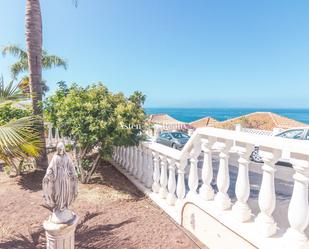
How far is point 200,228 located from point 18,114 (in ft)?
19.0

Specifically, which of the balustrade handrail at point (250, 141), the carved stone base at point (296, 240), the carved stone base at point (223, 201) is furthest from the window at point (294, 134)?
the carved stone base at point (296, 240)

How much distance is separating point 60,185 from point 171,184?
198 centimetres

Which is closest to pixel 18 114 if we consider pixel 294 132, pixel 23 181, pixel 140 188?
pixel 23 181

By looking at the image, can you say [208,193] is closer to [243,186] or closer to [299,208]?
[243,186]

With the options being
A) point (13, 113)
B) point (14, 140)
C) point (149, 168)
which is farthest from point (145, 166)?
point (13, 113)

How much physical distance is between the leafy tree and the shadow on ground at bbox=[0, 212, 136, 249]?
187 centimetres

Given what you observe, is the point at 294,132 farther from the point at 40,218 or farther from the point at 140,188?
the point at 40,218

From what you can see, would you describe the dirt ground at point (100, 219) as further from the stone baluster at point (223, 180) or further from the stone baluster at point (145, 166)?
the stone baluster at point (223, 180)

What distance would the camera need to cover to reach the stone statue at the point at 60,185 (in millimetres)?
2146

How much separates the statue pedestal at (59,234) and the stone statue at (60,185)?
4cm

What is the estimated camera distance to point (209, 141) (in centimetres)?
273

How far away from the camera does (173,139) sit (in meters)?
12.5

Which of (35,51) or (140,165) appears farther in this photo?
(35,51)

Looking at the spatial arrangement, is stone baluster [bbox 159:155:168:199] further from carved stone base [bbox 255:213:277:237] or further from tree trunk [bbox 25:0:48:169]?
tree trunk [bbox 25:0:48:169]
